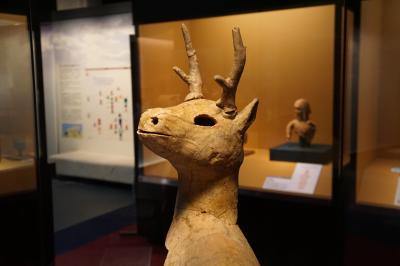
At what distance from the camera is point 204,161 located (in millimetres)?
1679

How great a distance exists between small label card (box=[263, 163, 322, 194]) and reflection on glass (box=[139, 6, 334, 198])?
2 centimetres

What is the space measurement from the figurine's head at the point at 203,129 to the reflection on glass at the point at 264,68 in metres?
0.87

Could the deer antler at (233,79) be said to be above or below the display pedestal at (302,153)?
above

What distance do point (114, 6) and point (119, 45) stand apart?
0.30 m

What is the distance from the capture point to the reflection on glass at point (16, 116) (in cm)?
294

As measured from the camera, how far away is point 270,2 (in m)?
2.63

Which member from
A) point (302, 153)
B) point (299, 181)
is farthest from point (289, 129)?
point (299, 181)

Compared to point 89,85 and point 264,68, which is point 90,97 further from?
point 264,68

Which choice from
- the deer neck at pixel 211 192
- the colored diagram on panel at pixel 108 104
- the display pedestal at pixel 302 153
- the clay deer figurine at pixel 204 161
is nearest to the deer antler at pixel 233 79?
the clay deer figurine at pixel 204 161

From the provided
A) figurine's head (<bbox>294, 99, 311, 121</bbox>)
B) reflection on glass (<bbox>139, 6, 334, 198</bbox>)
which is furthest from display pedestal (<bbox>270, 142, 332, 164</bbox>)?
figurine's head (<bbox>294, 99, 311, 121</bbox>)

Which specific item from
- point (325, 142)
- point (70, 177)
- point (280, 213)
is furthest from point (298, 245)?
point (70, 177)

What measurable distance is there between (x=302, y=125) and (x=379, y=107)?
1.80 feet

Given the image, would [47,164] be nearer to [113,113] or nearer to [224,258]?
[113,113]

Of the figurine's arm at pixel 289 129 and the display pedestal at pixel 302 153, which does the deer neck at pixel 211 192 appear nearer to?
the display pedestal at pixel 302 153
